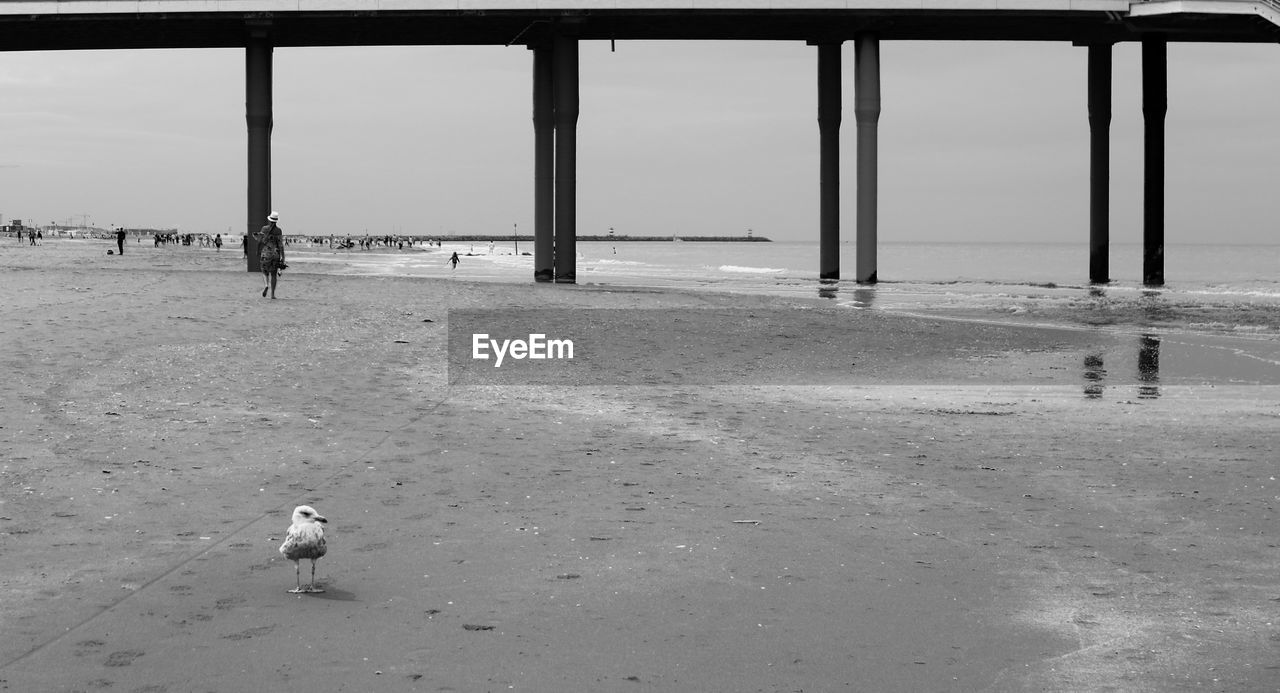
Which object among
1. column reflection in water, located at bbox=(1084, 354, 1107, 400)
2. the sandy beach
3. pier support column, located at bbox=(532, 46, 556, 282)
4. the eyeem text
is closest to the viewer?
the sandy beach

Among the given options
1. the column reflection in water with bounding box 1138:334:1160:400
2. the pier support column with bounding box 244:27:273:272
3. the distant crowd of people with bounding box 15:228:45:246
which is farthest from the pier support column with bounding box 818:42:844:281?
the distant crowd of people with bounding box 15:228:45:246

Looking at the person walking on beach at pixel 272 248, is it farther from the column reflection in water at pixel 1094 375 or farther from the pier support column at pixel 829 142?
the pier support column at pixel 829 142

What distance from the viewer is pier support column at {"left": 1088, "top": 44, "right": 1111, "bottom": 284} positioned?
44.6 metres

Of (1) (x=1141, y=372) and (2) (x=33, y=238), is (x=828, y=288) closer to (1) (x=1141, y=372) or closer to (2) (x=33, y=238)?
(1) (x=1141, y=372)

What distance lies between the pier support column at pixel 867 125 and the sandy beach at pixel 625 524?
2550cm

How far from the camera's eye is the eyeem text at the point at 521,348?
54.2 feet

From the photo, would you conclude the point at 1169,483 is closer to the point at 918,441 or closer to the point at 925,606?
the point at 918,441

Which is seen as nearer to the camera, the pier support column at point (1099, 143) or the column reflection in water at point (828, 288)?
the column reflection in water at point (828, 288)

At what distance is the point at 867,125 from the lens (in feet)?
134

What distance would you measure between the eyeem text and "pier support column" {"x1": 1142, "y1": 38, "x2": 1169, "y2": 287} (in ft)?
103

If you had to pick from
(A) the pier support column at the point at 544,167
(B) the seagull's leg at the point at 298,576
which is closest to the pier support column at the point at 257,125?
(A) the pier support column at the point at 544,167

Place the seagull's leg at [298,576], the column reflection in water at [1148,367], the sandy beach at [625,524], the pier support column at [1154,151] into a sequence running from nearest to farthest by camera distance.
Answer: the sandy beach at [625,524] < the seagull's leg at [298,576] < the column reflection in water at [1148,367] < the pier support column at [1154,151]

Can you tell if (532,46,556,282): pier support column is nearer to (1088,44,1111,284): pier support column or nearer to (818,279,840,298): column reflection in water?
(818,279,840,298): column reflection in water

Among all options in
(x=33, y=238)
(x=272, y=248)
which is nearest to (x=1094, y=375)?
(x=272, y=248)
